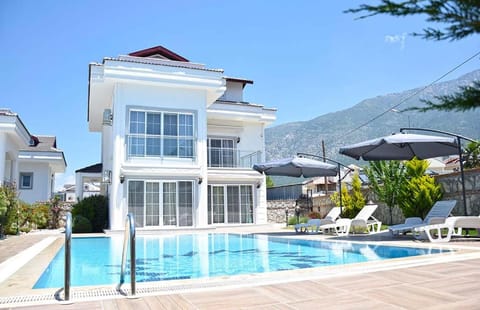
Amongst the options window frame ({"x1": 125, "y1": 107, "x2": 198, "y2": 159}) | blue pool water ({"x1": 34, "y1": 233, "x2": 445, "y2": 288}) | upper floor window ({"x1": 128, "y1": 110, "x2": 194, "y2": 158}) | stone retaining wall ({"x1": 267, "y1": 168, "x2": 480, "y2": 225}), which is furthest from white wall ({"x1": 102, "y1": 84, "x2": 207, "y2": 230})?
stone retaining wall ({"x1": 267, "y1": 168, "x2": 480, "y2": 225})

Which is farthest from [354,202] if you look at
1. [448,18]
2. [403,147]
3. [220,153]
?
[448,18]

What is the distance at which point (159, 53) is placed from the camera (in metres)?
20.5

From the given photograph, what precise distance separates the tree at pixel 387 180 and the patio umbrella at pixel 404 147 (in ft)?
11.0

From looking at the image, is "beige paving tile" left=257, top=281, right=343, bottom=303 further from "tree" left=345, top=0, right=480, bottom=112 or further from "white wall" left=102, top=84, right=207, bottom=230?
"white wall" left=102, top=84, right=207, bottom=230

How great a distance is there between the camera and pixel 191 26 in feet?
58.7

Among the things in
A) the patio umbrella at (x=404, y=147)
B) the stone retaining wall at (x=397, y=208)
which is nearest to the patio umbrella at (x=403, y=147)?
the patio umbrella at (x=404, y=147)

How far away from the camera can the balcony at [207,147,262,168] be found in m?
21.7

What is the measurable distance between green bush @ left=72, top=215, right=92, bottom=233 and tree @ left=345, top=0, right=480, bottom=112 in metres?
18.1

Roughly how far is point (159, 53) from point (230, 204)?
8.91 meters

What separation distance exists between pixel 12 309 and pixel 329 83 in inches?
1316

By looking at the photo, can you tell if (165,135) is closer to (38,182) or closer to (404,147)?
(404,147)

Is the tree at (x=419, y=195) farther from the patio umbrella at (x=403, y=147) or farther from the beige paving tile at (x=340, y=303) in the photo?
the beige paving tile at (x=340, y=303)

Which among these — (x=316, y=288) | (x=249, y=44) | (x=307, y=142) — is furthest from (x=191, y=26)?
(x=307, y=142)

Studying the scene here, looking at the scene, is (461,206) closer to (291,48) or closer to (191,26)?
(291,48)
